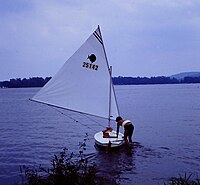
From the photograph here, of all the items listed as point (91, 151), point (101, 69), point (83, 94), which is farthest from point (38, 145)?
point (101, 69)

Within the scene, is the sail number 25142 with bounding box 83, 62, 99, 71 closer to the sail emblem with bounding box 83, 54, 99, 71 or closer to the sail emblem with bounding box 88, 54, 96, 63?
the sail emblem with bounding box 83, 54, 99, 71

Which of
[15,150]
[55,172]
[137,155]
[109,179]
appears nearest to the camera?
[55,172]

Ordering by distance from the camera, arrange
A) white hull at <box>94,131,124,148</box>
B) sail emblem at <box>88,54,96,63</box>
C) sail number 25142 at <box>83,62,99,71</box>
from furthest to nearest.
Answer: white hull at <box>94,131,124,148</box> < sail number 25142 at <box>83,62,99,71</box> < sail emblem at <box>88,54,96,63</box>

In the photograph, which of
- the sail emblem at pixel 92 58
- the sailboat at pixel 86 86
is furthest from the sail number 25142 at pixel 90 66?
the sail emblem at pixel 92 58

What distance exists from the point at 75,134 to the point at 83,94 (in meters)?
13.4

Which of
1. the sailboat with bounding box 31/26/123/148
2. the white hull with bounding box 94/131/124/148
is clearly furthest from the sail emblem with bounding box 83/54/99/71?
the white hull with bounding box 94/131/124/148

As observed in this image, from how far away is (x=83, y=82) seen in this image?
19250 millimetres

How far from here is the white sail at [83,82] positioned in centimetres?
1839

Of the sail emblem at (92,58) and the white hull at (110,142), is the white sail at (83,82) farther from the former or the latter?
the white hull at (110,142)

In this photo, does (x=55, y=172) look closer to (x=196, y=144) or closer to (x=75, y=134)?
(x=196, y=144)

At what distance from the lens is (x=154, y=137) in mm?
28906

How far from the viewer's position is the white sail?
1839 cm

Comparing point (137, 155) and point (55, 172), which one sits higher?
point (55, 172)

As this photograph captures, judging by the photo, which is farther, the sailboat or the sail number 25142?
the sail number 25142
